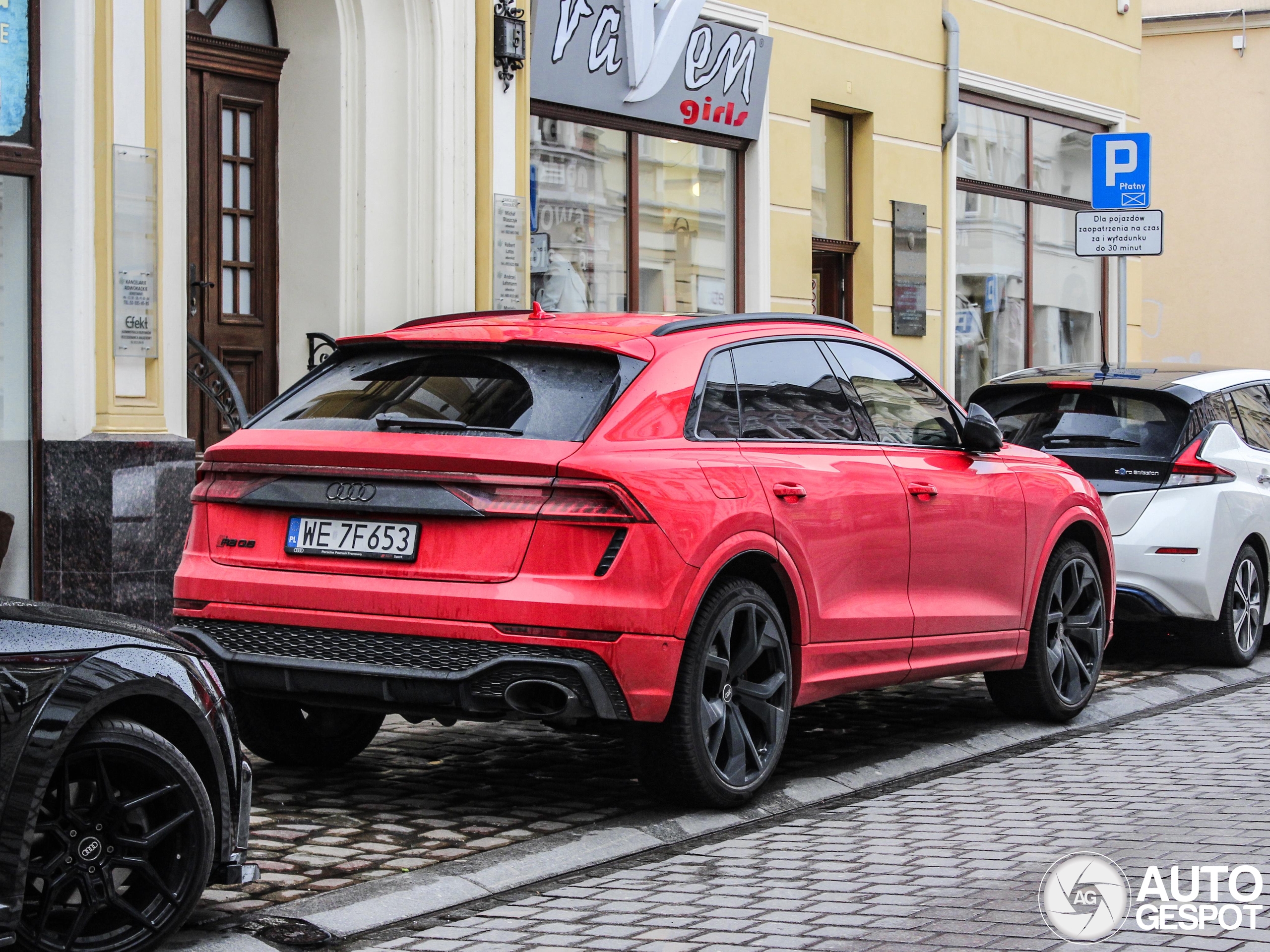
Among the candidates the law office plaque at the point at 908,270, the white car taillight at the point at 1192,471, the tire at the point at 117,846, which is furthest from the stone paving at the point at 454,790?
the law office plaque at the point at 908,270

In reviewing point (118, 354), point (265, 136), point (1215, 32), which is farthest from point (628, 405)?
point (1215, 32)

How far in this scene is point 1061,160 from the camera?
20125 millimetres

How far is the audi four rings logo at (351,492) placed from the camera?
5.88 metres

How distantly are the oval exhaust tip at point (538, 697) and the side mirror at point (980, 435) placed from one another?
270 cm

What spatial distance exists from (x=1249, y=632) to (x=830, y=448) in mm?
4784

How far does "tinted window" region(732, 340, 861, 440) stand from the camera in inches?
261

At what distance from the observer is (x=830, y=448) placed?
686 centimetres

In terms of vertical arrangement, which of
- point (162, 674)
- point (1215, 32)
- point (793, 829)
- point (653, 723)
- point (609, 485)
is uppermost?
point (1215, 32)

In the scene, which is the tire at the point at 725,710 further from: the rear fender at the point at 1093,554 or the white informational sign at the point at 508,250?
the white informational sign at the point at 508,250

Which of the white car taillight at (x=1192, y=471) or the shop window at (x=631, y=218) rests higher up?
the shop window at (x=631, y=218)

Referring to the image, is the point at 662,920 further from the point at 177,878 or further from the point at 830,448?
the point at 830,448

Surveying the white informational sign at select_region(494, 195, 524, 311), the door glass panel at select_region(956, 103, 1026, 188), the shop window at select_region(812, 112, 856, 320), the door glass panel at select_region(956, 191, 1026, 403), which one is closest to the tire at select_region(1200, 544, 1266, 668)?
the white informational sign at select_region(494, 195, 524, 311)

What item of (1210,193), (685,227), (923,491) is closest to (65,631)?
(923,491)

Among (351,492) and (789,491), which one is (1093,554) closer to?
(789,491)
